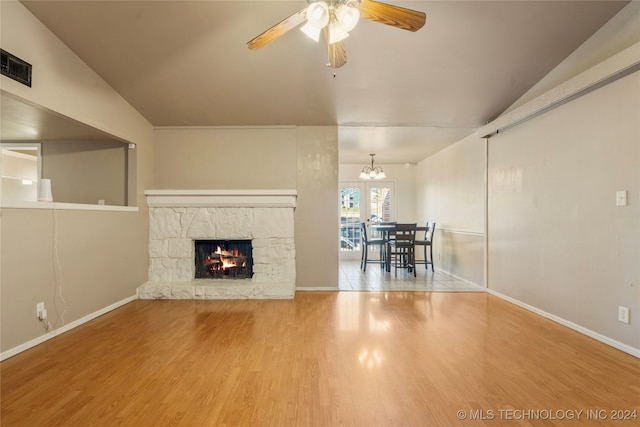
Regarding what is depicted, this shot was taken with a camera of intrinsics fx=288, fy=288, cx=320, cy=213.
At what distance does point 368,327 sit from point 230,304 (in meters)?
1.82

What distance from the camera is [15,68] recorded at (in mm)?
2273

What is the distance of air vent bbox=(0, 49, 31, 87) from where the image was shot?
2178 millimetres

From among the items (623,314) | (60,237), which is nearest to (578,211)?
(623,314)

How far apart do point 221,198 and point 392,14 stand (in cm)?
306

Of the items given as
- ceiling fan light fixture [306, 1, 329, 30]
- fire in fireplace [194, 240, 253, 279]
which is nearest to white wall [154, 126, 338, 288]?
fire in fireplace [194, 240, 253, 279]

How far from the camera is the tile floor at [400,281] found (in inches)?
174

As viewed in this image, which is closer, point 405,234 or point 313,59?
point 313,59

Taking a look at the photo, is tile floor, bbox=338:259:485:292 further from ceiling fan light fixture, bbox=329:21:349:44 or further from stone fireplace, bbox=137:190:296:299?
ceiling fan light fixture, bbox=329:21:349:44

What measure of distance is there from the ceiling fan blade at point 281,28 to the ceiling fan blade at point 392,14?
409mm

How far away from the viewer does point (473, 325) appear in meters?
2.92

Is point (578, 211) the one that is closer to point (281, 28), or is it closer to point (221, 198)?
point (281, 28)

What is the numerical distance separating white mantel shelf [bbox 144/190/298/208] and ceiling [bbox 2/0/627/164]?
1.05 metres

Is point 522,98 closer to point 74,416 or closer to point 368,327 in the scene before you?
point 368,327

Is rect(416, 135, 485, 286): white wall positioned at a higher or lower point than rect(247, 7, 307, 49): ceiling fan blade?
lower
